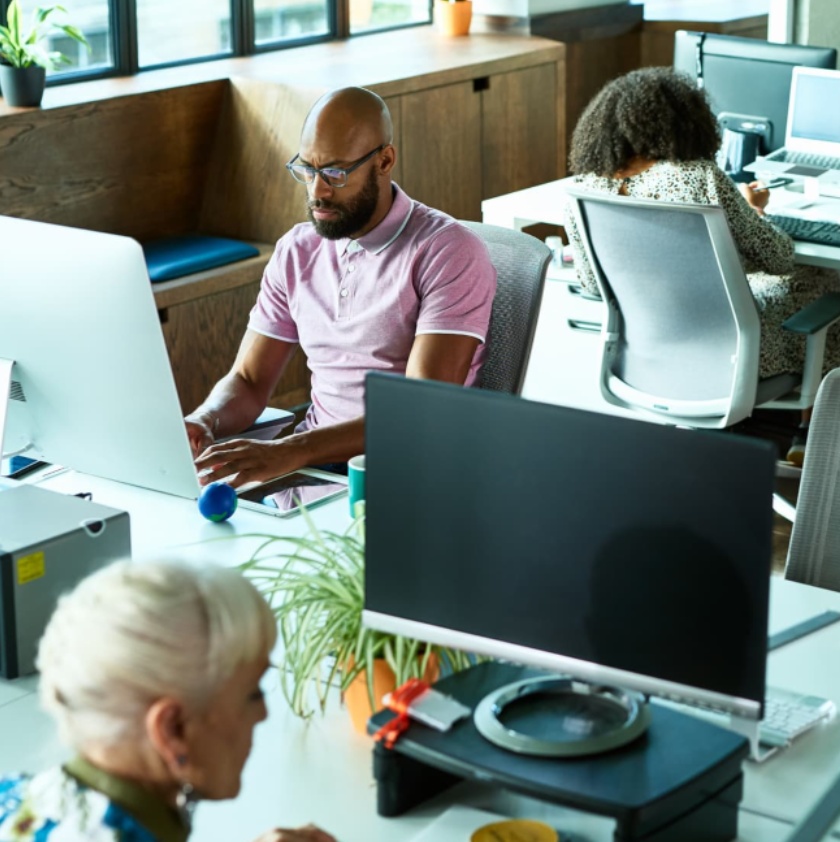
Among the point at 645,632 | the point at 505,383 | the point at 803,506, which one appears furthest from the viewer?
the point at 505,383

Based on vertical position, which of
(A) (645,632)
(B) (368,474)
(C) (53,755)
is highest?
(B) (368,474)

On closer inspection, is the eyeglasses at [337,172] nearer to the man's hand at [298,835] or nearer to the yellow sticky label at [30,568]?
the yellow sticky label at [30,568]

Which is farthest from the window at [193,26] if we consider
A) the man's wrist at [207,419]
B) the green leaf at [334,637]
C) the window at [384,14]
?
the green leaf at [334,637]

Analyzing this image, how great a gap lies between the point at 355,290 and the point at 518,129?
2.84 metres

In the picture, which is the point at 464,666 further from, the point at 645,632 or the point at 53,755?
the point at 53,755

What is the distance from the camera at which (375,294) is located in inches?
107

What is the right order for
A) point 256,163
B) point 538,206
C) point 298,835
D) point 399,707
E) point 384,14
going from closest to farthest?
1. point 298,835
2. point 399,707
3. point 538,206
4. point 256,163
5. point 384,14

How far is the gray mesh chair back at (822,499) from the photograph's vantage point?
214cm

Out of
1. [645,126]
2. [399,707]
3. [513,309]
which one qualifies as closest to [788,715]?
[399,707]

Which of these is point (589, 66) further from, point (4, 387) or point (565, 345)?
point (4, 387)

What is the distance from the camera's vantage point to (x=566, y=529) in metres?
1.47

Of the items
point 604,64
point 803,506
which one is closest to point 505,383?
point 803,506

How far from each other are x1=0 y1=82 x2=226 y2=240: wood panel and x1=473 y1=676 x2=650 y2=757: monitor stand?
3162 millimetres

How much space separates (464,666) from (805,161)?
320 cm
